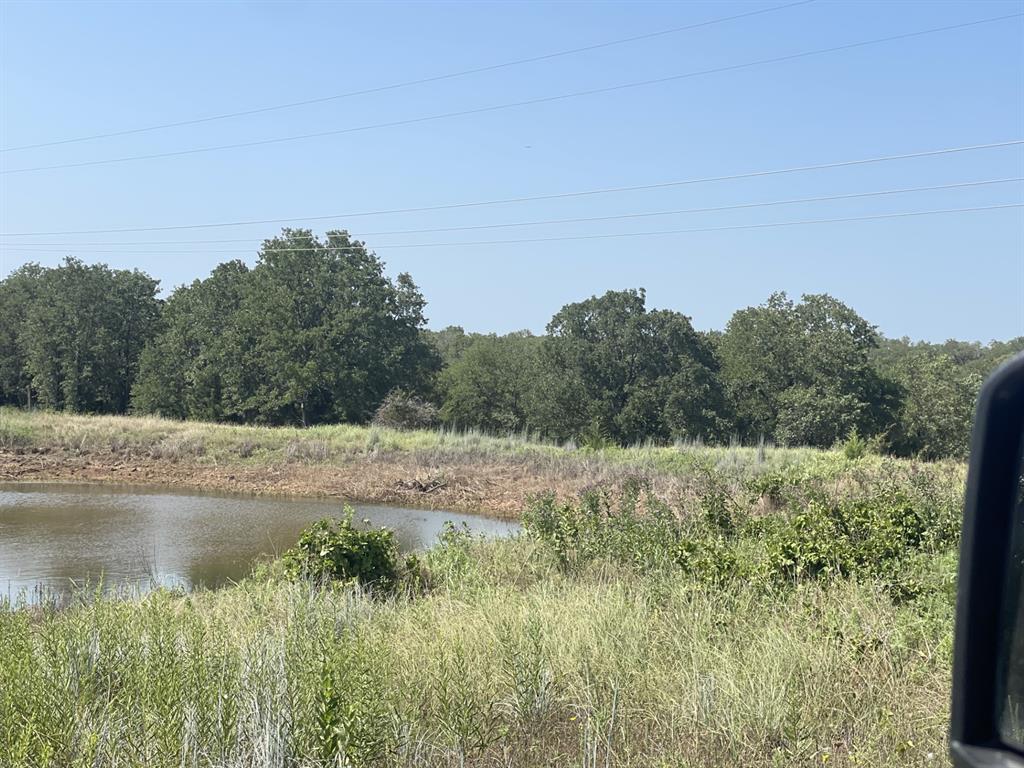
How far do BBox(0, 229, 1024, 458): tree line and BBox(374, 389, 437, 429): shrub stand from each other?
0.38 ft

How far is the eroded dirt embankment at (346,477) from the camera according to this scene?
27.4 m

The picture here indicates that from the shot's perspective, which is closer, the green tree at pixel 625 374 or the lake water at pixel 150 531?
the lake water at pixel 150 531

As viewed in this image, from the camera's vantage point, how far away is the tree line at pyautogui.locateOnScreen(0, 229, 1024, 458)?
47719mm

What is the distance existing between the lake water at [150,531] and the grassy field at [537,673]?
17.8 feet

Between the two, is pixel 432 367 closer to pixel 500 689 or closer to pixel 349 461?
pixel 349 461

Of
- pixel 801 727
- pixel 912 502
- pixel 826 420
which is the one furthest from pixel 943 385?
pixel 801 727

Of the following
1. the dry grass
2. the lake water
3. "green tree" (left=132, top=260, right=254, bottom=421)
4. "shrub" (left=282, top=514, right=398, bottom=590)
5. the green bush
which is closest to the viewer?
the dry grass

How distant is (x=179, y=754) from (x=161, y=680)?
0.61m

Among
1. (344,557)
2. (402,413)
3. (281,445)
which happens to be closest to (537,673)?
(344,557)

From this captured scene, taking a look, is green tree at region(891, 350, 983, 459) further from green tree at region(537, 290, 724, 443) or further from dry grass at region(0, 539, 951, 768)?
dry grass at region(0, 539, 951, 768)

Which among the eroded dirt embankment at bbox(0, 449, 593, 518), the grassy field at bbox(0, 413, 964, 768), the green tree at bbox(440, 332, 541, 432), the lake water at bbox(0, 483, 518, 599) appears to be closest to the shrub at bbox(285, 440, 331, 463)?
the eroded dirt embankment at bbox(0, 449, 593, 518)

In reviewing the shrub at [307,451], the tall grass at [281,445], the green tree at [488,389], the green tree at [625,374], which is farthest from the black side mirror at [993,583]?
the green tree at [488,389]

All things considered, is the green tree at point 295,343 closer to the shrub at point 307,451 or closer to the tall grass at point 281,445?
the tall grass at point 281,445

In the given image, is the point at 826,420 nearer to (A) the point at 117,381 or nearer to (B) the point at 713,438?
(B) the point at 713,438
